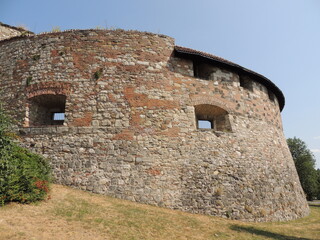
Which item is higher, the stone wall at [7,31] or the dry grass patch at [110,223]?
the stone wall at [7,31]

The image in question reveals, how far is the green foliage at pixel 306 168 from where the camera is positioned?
22703mm

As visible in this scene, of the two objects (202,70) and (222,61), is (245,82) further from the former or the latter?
(202,70)

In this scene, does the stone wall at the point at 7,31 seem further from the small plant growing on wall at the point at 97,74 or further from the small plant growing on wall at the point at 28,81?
the small plant growing on wall at the point at 97,74

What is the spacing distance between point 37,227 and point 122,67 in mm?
5969

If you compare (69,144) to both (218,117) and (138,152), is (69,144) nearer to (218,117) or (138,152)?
(138,152)

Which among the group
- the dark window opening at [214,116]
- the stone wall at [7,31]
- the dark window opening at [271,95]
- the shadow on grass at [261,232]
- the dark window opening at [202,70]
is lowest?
the shadow on grass at [261,232]

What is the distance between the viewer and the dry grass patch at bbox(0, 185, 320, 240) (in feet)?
14.6

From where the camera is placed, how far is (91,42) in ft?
29.3

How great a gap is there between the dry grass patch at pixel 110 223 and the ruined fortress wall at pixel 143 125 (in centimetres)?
68

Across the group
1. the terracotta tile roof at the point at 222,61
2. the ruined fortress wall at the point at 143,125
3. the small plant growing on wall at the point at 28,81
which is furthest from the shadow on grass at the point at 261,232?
the small plant growing on wall at the point at 28,81

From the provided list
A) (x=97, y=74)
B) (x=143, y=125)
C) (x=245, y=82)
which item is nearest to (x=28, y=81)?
(x=97, y=74)

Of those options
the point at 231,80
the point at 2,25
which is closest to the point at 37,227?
the point at 231,80

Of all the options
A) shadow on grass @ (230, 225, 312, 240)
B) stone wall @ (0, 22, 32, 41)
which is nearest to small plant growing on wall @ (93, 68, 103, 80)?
stone wall @ (0, 22, 32, 41)

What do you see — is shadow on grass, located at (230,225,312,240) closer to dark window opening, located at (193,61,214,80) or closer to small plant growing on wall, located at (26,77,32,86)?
dark window opening, located at (193,61,214,80)
